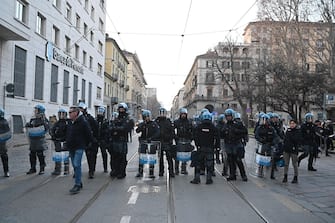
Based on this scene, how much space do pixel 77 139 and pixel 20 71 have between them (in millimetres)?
16809

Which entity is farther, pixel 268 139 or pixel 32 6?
pixel 32 6

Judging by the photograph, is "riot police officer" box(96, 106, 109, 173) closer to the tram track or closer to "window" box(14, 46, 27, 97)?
the tram track

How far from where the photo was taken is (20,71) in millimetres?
22625

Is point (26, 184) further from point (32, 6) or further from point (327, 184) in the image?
point (32, 6)

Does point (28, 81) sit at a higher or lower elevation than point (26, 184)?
higher

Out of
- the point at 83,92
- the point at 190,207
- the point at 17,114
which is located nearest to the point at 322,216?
the point at 190,207

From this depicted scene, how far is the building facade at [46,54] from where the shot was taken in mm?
20688

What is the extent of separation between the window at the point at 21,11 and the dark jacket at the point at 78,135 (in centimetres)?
1652

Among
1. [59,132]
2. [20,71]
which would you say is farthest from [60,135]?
[20,71]

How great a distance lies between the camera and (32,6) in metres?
23.7

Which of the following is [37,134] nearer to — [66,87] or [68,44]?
[66,87]

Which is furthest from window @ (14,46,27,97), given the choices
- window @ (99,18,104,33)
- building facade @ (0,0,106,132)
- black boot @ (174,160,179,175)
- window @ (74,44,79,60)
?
window @ (99,18,104,33)

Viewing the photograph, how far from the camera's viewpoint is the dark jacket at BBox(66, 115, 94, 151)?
781 cm

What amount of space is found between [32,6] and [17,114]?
7.35 m
